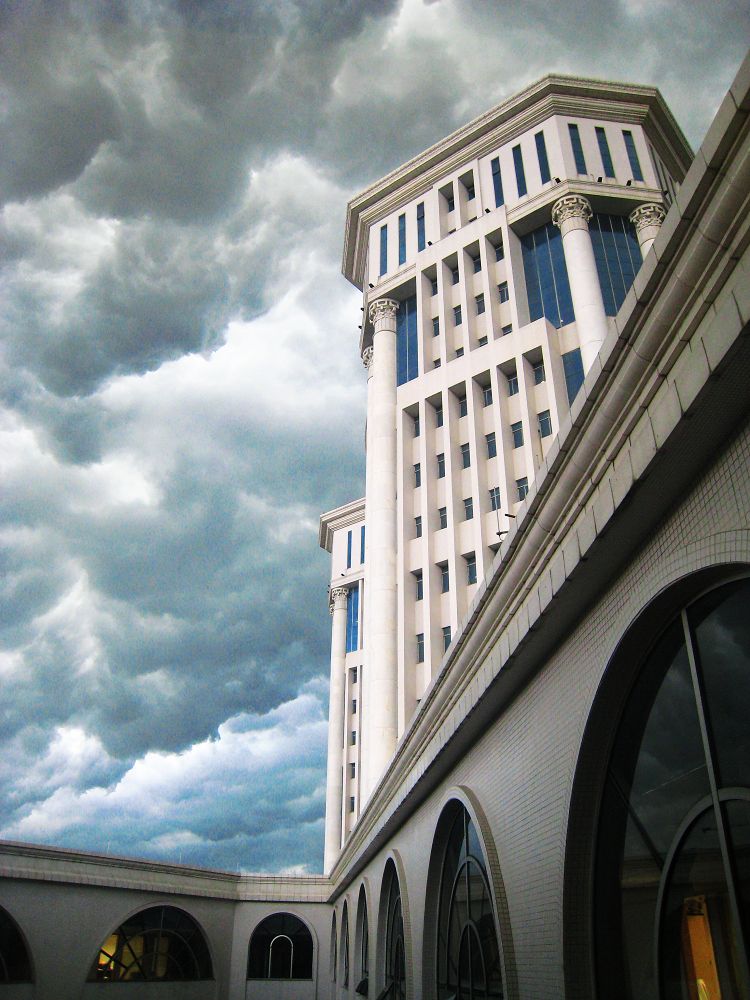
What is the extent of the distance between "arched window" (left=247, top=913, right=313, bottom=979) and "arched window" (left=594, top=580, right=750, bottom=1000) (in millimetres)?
37545

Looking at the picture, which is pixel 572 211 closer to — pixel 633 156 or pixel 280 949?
pixel 633 156

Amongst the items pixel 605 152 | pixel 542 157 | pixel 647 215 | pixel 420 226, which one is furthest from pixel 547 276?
pixel 420 226

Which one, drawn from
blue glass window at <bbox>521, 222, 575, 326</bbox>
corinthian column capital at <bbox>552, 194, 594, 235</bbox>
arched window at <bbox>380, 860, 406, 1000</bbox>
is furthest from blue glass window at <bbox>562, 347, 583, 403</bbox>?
arched window at <bbox>380, 860, 406, 1000</bbox>

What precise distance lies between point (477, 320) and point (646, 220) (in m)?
9.79

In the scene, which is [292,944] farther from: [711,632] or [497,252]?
[711,632]

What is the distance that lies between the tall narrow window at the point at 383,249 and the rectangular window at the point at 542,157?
10470 millimetres

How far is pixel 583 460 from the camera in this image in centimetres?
757

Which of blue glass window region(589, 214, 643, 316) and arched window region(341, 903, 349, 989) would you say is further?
Result: blue glass window region(589, 214, 643, 316)

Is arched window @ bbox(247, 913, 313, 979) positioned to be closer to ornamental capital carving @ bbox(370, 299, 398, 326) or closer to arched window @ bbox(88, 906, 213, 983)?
arched window @ bbox(88, 906, 213, 983)

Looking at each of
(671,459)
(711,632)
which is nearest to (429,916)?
(711,632)

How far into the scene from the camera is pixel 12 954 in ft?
91.5

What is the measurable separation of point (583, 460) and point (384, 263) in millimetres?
42611

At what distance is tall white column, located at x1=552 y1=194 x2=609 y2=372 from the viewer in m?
35.2

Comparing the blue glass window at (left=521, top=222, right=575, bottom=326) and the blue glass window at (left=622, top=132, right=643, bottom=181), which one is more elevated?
the blue glass window at (left=622, top=132, right=643, bottom=181)
